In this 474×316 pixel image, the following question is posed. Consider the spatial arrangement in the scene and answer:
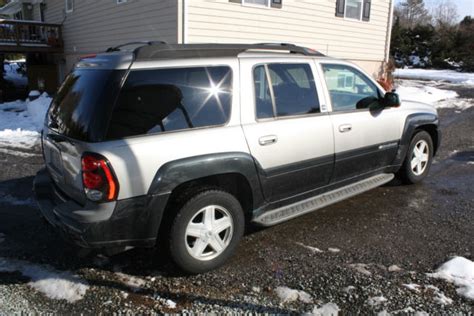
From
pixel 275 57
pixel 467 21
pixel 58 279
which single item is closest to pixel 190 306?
pixel 58 279

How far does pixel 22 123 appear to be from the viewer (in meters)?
10.5

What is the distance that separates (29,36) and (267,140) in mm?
16001

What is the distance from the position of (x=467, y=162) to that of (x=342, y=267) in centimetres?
466

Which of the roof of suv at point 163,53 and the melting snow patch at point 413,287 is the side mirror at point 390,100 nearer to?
the roof of suv at point 163,53

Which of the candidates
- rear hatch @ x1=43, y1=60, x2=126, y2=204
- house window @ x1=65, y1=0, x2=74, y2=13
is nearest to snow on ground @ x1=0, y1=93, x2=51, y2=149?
house window @ x1=65, y1=0, x2=74, y2=13

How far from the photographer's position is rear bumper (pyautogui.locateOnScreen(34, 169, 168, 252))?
3.02 meters

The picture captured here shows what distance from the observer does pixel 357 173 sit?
15.5 feet

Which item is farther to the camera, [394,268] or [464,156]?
[464,156]

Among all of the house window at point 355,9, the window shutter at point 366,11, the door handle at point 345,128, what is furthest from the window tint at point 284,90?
the window shutter at point 366,11

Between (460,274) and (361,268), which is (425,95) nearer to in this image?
(460,274)

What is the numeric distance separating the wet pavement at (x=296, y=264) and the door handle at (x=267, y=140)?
40.0 inches

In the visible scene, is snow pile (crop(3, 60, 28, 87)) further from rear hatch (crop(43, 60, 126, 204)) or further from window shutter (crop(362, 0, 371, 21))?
rear hatch (crop(43, 60, 126, 204))

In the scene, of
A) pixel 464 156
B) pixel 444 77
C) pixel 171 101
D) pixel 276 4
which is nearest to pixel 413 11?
pixel 444 77

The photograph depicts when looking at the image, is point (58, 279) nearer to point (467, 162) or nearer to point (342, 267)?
point (342, 267)
